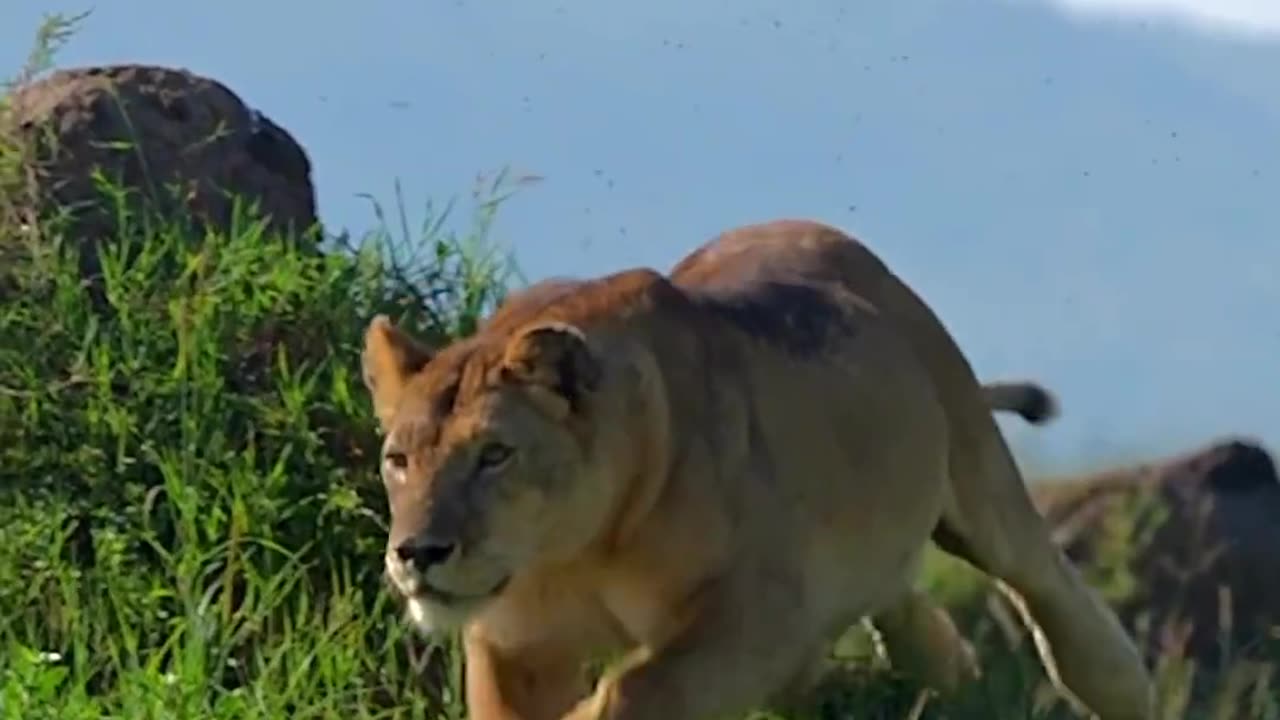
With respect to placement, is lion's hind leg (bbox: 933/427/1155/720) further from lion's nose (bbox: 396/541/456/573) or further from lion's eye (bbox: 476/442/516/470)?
lion's nose (bbox: 396/541/456/573)

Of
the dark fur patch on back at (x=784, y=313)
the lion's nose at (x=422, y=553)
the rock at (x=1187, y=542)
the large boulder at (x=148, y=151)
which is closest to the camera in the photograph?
the lion's nose at (x=422, y=553)

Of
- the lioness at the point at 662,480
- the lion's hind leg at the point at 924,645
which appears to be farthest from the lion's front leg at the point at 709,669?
the lion's hind leg at the point at 924,645

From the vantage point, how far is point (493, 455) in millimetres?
6055

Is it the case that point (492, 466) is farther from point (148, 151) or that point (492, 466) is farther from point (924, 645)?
point (148, 151)

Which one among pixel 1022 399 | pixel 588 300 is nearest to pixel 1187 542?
pixel 1022 399

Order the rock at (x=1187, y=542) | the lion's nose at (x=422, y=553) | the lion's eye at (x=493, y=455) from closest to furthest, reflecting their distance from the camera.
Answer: the lion's nose at (x=422, y=553) → the lion's eye at (x=493, y=455) → the rock at (x=1187, y=542)

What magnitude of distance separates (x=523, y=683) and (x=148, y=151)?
9.97 feet

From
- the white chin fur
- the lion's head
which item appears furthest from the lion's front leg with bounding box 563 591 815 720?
the white chin fur

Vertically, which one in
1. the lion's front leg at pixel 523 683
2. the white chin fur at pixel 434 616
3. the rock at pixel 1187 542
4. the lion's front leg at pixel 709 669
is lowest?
the rock at pixel 1187 542

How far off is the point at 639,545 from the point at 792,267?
131 centimetres

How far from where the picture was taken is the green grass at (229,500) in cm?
749

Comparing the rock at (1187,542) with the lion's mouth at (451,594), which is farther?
the rock at (1187,542)

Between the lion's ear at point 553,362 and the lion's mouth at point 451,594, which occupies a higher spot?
the lion's ear at point 553,362

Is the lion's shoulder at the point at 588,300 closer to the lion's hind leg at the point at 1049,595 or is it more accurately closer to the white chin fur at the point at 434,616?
the white chin fur at the point at 434,616
